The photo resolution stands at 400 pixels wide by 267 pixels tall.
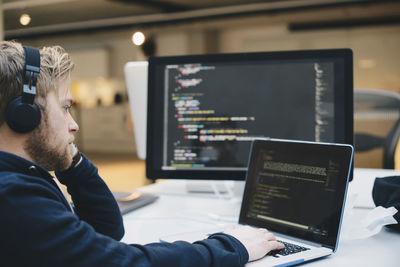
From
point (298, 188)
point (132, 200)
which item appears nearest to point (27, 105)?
point (298, 188)

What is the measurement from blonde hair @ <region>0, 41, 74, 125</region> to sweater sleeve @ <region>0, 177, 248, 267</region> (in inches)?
5.5

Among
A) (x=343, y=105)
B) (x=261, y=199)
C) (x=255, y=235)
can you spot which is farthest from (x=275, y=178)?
(x=343, y=105)

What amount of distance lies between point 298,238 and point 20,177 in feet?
1.85

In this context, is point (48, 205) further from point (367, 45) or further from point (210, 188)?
point (367, 45)

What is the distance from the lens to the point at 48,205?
56 centimetres

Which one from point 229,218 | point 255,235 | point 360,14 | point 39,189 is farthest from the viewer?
point 360,14

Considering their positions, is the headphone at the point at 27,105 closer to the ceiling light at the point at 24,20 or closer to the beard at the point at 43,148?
the beard at the point at 43,148

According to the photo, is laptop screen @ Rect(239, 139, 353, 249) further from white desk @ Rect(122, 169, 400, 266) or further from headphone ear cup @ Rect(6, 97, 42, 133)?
headphone ear cup @ Rect(6, 97, 42, 133)

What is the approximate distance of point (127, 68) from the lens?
142 centimetres

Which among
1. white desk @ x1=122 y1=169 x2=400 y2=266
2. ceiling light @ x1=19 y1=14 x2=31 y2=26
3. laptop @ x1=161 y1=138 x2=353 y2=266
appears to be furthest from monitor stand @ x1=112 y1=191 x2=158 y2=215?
ceiling light @ x1=19 y1=14 x2=31 y2=26

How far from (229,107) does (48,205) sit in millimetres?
672

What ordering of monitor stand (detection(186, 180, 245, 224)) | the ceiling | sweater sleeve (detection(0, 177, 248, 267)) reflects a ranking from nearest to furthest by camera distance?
sweater sleeve (detection(0, 177, 248, 267)), monitor stand (detection(186, 180, 245, 224)), the ceiling

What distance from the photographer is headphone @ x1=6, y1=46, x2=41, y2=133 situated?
0.58 metres

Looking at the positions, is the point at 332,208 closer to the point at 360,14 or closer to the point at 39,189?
the point at 39,189
